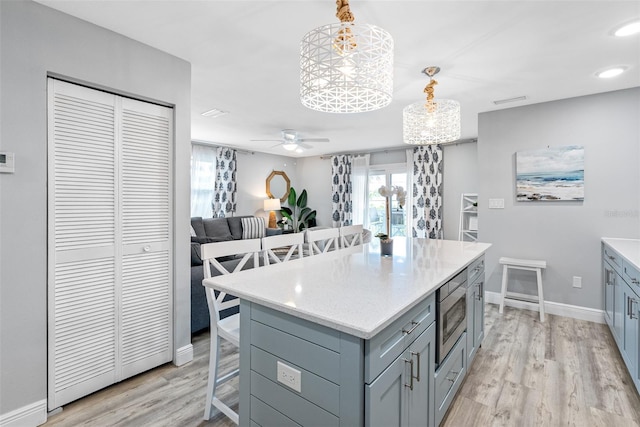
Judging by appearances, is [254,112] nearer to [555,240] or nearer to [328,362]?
[328,362]

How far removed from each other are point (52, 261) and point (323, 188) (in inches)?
244

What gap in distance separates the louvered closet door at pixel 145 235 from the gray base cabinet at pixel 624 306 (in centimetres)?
326

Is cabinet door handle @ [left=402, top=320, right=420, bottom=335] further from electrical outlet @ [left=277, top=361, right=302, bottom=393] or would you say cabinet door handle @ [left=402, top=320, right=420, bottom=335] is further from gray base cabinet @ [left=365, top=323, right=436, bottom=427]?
electrical outlet @ [left=277, top=361, right=302, bottom=393]

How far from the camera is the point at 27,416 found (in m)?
1.73

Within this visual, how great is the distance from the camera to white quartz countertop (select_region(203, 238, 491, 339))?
105cm

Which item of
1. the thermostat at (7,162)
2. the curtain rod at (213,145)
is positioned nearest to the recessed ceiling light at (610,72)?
the thermostat at (7,162)

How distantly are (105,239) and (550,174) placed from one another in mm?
4359

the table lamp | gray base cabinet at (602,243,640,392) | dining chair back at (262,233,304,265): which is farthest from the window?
dining chair back at (262,233,304,265)

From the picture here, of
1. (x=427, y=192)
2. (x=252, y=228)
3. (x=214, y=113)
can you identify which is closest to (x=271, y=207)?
(x=252, y=228)

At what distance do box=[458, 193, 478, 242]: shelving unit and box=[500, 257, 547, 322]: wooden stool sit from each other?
1910 millimetres

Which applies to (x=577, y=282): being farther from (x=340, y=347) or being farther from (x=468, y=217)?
(x=340, y=347)

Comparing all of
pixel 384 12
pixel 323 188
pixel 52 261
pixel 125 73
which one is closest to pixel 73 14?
pixel 125 73

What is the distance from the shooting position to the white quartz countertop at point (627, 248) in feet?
6.98

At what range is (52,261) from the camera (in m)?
1.85
